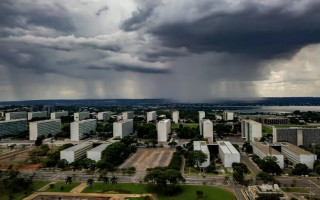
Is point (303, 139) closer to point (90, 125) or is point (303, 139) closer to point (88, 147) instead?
point (88, 147)

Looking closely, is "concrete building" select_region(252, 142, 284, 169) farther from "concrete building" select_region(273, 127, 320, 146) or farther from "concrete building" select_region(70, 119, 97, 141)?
"concrete building" select_region(70, 119, 97, 141)

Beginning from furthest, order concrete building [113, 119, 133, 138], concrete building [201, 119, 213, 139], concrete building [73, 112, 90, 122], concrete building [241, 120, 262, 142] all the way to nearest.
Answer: concrete building [73, 112, 90, 122] → concrete building [113, 119, 133, 138] → concrete building [201, 119, 213, 139] → concrete building [241, 120, 262, 142]

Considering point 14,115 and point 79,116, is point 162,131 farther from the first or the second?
point 14,115

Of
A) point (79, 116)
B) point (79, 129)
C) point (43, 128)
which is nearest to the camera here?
point (79, 129)

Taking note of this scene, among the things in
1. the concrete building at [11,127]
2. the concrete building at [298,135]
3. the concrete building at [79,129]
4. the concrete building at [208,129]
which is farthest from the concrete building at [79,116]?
the concrete building at [298,135]

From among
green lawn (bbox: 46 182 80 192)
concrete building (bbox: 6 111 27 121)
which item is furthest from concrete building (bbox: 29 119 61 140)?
green lawn (bbox: 46 182 80 192)

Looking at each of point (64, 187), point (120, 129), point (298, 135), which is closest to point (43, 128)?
point (120, 129)
